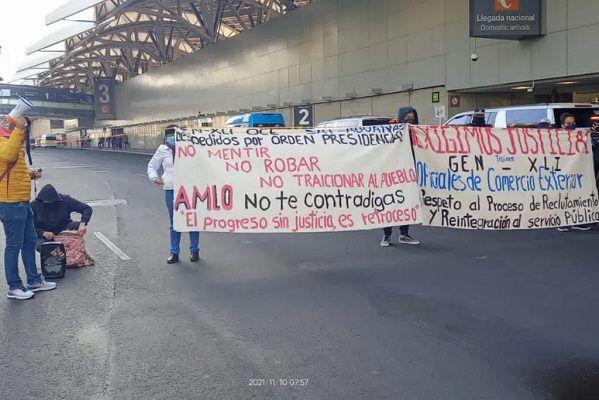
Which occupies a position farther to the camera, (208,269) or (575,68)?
(575,68)

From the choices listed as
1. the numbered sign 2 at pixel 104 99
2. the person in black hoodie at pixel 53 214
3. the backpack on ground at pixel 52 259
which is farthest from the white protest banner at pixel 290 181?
the numbered sign 2 at pixel 104 99

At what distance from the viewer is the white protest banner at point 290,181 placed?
6785mm

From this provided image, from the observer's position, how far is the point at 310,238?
9.48m

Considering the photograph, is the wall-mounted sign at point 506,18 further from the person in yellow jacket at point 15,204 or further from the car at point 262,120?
the person in yellow jacket at point 15,204

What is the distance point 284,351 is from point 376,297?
1.68m

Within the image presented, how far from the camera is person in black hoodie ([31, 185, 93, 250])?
24.1ft

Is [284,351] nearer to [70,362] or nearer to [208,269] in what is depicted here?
[70,362]

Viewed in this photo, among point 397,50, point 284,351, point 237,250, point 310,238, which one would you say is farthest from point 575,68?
point 284,351

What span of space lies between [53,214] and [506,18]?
14.1 meters

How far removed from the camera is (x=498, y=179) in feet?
25.0

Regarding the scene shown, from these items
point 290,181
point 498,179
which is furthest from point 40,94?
point 498,179

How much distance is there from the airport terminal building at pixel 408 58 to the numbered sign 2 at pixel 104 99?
97.8ft

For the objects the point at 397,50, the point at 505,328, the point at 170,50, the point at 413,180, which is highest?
the point at 170,50
